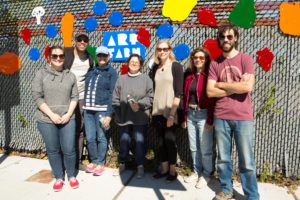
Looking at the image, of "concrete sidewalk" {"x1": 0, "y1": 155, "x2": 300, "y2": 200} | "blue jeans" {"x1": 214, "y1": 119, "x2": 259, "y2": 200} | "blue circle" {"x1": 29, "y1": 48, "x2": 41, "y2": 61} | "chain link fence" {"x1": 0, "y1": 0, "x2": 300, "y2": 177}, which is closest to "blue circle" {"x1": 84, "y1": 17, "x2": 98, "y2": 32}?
"chain link fence" {"x1": 0, "y1": 0, "x2": 300, "y2": 177}

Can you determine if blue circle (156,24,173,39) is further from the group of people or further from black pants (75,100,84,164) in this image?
black pants (75,100,84,164)

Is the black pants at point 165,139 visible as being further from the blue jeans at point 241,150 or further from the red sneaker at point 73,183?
the red sneaker at point 73,183

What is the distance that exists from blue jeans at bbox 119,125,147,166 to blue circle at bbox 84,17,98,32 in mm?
1698

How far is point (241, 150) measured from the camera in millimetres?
3115

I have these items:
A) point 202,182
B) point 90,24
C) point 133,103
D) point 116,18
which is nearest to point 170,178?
point 202,182

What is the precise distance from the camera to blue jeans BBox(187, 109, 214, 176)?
367 centimetres

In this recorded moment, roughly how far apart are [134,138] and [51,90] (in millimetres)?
1283

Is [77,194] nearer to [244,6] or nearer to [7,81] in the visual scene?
[7,81]

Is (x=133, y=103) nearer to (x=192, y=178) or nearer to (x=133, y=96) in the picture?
(x=133, y=96)

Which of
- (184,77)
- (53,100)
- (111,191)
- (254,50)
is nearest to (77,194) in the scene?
(111,191)

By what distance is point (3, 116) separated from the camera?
17.8ft

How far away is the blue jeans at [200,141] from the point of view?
367 cm

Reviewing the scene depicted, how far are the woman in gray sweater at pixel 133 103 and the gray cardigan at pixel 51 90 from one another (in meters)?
0.68

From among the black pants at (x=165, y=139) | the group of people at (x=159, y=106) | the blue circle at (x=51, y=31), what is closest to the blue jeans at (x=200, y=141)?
the group of people at (x=159, y=106)
